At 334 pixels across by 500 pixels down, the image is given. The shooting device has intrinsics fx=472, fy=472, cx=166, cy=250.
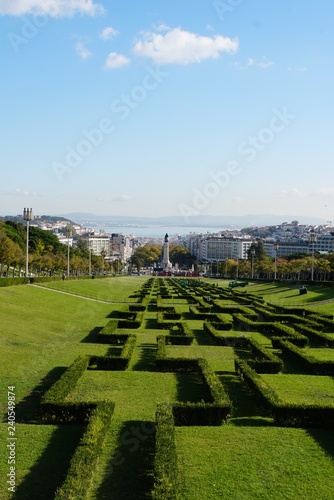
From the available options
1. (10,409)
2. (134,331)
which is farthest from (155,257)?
(10,409)

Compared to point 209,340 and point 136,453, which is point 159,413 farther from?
point 209,340

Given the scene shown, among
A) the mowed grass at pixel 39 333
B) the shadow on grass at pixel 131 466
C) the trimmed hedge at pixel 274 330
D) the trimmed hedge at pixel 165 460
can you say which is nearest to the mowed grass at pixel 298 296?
the trimmed hedge at pixel 274 330

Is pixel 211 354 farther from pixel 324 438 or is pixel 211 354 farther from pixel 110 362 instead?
pixel 324 438

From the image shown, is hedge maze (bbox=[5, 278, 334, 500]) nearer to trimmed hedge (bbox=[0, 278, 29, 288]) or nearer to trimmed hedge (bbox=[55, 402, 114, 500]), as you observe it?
trimmed hedge (bbox=[55, 402, 114, 500])

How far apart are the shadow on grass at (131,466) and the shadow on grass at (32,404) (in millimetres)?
2146

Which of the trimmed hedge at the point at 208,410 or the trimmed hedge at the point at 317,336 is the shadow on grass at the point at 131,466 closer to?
the trimmed hedge at the point at 208,410

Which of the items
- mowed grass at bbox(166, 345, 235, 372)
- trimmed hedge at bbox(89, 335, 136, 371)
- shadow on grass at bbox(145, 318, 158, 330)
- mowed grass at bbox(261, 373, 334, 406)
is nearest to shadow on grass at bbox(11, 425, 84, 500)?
trimmed hedge at bbox(89, 335, 136, 371)

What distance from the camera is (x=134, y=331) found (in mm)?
22562

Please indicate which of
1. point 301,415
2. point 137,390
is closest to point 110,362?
point 137,390

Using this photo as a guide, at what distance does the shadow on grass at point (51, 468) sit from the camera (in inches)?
283

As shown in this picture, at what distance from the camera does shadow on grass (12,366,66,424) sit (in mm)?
10273

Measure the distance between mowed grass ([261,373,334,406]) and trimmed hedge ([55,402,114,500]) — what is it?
176 inches

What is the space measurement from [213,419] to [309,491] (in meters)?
3.02

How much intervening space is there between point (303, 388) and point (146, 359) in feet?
18.7
